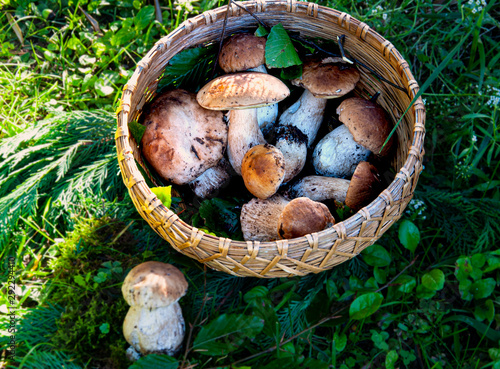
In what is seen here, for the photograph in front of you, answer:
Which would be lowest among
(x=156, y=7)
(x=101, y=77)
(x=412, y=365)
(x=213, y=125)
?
(x=412, y=365)

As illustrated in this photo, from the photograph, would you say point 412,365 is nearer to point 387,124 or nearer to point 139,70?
point 387,124

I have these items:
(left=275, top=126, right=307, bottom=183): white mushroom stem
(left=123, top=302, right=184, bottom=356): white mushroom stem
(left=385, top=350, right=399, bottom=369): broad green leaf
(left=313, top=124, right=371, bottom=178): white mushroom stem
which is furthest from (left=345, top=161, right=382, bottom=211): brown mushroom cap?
(left=123, top=302, right=184, bottom=356): white mushroom stem

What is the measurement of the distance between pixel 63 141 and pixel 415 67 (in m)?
2.83

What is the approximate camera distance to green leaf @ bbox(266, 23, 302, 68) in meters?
2.35

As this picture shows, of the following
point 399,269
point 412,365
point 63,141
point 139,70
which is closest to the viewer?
point 139,70

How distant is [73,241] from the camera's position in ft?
8.82

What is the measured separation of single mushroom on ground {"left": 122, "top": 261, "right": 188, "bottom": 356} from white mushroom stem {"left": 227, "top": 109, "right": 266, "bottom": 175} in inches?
32.3

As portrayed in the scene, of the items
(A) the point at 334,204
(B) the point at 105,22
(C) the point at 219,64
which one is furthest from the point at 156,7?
(A) the point at 334,204

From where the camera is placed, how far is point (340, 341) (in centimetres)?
243

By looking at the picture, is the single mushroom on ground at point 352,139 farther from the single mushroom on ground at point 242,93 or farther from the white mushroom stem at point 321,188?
the single mushroom on ground at point 242,93

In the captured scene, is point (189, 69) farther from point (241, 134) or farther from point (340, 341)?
point (340, 341)

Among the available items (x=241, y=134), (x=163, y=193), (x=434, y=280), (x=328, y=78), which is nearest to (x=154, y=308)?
(x=163, y=193)

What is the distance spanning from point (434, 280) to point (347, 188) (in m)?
0.83

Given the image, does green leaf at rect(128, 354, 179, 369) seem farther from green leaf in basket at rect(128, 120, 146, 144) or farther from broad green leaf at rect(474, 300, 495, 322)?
broad green leaf at rect(474, 300, 495, 322)
